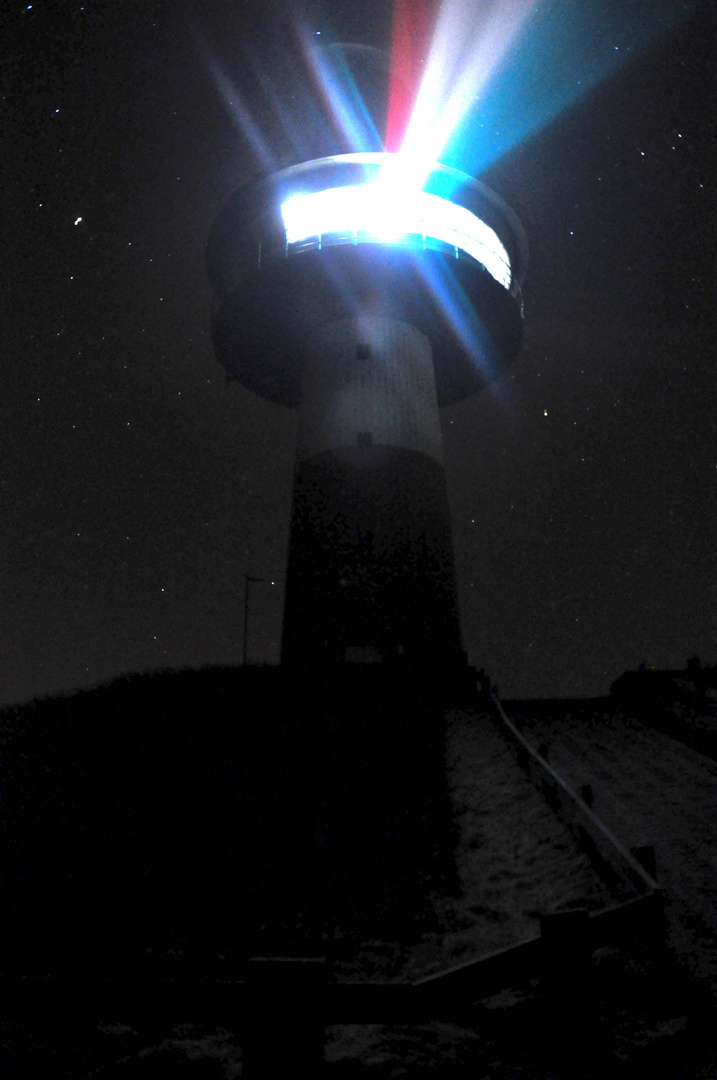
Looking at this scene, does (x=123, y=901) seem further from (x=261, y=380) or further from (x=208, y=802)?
(x=261, y=380)

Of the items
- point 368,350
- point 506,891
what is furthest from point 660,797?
point 368,350

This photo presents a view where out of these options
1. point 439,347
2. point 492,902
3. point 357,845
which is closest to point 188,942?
point 357,845

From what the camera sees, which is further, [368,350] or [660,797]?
[368,350]

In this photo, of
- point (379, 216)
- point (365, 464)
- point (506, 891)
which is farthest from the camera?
point (379, 216)

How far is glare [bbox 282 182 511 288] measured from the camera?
24.7 metres

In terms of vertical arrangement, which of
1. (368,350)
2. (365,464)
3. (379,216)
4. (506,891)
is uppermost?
(379,216)

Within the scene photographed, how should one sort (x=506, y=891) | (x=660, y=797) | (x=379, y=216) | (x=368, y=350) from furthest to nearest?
(x=379, y=216)
(x=368, y=350)
(x=660, y=797)
(x=506, y=891)

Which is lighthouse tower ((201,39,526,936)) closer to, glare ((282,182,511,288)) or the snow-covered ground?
glare ((282,182,511,288))

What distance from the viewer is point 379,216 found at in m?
24.9

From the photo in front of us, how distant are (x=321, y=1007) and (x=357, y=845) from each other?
6591mm

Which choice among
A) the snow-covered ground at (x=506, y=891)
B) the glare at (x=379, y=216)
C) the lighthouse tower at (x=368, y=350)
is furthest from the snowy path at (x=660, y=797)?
the glare at (x=379, y=216)

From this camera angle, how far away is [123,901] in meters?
9.98

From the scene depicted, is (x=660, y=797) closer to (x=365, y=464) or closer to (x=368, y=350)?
(x=365, y=464)

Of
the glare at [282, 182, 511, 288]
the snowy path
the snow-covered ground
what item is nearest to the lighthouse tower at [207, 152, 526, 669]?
the glare at [282, 182, 511, 288]
